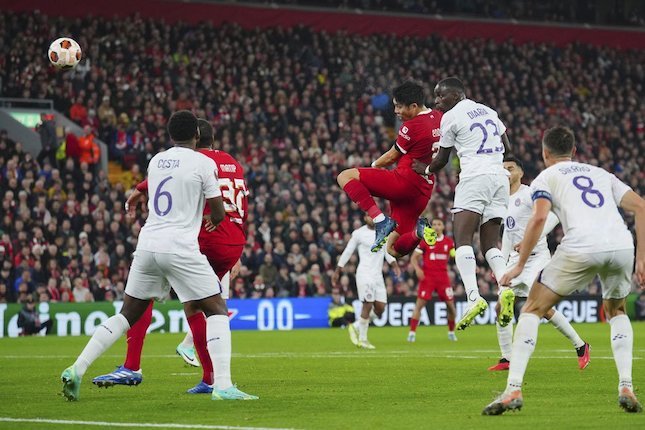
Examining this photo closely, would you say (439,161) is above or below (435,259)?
above

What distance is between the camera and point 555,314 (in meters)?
15.8

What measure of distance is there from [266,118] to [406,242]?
22.9 m

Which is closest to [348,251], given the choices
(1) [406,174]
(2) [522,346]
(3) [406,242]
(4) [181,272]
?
(3) [406,242]

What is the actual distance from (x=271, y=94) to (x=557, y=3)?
1698cm

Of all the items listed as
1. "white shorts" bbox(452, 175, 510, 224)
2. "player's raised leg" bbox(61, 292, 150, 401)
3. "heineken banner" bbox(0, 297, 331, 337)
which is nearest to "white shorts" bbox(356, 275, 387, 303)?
"heineken banner" bbox(0, 297, 331, 337)

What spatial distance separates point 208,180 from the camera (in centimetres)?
1065

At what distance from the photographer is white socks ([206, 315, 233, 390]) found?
10.7 m

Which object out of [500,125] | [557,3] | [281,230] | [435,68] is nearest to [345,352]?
[500,125]

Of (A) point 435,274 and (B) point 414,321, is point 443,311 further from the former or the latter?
(B) point 414,321

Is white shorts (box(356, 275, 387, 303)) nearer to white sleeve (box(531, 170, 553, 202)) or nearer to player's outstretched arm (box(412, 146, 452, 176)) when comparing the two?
player's outstretched arm (box(412, 146, 452, 176))

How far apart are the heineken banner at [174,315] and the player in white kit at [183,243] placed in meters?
14.7

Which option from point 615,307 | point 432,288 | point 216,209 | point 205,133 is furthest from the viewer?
point 432,288

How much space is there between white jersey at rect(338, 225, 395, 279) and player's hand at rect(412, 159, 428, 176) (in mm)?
10476

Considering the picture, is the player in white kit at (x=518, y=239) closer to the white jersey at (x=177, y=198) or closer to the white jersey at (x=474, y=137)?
the white jersey at (x=474, y=137)
